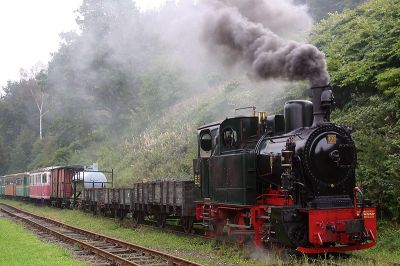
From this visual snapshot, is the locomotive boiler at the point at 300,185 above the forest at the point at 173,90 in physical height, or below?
below

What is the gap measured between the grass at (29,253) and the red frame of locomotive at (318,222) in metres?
3.45

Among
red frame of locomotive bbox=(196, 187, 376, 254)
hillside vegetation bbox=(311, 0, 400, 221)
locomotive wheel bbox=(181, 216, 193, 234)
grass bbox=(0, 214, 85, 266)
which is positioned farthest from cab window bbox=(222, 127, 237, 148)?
grass bbox=(0, 214, 85, 266)

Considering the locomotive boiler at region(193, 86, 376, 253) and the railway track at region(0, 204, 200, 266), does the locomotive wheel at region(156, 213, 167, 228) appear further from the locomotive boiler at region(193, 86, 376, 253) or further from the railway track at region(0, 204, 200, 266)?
the locomotive boiler at region(193, 86, 376, 253)

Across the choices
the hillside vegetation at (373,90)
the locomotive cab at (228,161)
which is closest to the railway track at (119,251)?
the locomotive cab at (228,161)

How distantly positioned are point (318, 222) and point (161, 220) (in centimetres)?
829

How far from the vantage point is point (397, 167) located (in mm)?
10219

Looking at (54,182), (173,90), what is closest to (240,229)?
(54,182)

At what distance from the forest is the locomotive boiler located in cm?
215

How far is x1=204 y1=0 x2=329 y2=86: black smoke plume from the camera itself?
393 inches

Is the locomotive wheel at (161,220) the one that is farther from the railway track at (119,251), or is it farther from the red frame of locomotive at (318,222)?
the red frame of locomotive at (318,222)

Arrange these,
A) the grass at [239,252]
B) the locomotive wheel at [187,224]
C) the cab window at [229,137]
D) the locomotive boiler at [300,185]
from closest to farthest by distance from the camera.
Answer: the locomotive boiler at [300,185] → the grass at [239,252] → the cab window at [229,137] → the locomotive wheel at [187,224]

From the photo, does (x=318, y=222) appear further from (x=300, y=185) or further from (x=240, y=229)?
(x=240, y=229)

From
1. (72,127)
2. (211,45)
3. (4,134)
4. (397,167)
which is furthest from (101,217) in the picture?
(4,134)

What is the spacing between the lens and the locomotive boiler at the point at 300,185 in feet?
27.4
